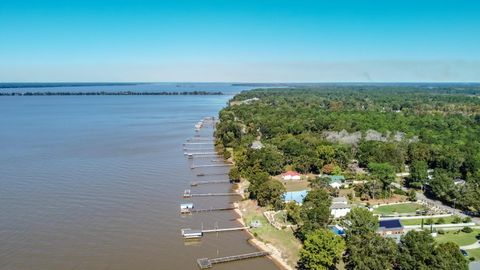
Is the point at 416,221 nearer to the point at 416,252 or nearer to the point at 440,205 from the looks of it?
the point at 440,205

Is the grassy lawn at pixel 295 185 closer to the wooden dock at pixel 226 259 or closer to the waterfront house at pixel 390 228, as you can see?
the waterfront house at pixel 390 228

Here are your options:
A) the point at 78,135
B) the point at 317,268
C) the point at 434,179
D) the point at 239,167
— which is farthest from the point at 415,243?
the point at 78,135

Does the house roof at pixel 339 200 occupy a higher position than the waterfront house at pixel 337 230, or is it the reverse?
the house roof at pixel 339 200

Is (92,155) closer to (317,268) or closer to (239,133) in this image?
(239,133)

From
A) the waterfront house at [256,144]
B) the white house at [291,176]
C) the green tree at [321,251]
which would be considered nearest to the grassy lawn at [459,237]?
the green tree at [321,251]

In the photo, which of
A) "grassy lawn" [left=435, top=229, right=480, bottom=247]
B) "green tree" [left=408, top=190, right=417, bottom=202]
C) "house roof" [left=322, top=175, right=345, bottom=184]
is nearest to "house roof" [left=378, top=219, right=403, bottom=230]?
"grassy lawn" [left=435, top=229, right=480, bottom=247]

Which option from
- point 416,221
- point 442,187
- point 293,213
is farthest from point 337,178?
point 293,213

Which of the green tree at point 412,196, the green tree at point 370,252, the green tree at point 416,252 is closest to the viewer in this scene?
the green tree at point 416,252
